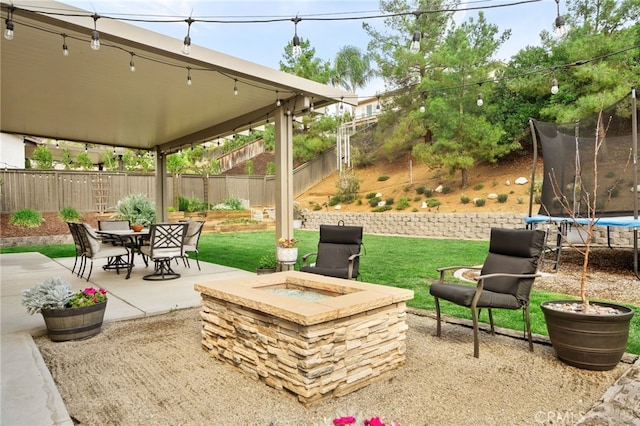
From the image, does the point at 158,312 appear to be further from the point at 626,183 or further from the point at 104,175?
the point at 104,175

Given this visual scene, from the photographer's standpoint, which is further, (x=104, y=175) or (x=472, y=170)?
(x=472, y=170)

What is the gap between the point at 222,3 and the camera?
443 centimetres

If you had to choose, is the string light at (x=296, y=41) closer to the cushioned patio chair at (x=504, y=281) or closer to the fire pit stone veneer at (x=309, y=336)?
the fire pit stone veneer at (x=309, y=336)

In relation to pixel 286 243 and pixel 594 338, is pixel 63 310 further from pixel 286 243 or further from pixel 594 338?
pixel 594 338

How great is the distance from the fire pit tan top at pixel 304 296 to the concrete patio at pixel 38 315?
1078 mm

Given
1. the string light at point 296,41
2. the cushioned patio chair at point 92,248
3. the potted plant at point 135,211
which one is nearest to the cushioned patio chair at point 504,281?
the string light at point 296,41

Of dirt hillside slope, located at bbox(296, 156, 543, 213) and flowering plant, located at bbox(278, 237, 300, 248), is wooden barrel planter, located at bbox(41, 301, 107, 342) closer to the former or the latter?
flowering plant, located at bbox(278, 237, 300, 248)

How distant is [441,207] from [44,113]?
10.3 meters

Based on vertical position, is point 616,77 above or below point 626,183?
above

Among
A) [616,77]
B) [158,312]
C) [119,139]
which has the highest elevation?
[616,77]

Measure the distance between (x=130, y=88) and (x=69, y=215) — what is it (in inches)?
295

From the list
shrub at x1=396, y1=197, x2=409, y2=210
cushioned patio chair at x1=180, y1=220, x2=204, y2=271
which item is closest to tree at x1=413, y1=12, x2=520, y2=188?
shrub at x1=396, y1=197, x2=409, y2=210

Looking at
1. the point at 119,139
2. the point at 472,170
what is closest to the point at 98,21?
the point at 119,139

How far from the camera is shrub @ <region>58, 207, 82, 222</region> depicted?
11273 millimetres
